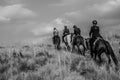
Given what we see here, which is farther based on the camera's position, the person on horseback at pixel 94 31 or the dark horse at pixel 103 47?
the person on horseback at pixel 94 31

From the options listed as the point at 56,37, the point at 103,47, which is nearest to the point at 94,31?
the point at 103,47

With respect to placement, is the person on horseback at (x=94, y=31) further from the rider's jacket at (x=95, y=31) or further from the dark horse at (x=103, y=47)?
the dark horse at (x=103, y=47)

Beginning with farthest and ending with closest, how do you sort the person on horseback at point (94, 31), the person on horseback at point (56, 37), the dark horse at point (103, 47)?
the person on horseback at point (56, 37) → the person on horseback at point (94, 31) → the dark horse at point (103, 47)

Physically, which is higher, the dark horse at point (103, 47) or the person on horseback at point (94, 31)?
the person on horseback at point (94, 31)

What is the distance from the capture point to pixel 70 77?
752 centimetres

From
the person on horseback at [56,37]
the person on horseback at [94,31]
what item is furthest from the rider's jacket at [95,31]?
the person on horseback at [56,37]

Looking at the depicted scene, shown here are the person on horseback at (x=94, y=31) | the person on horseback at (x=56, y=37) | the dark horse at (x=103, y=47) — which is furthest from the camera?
the person on horseback at (x=56, y=37)

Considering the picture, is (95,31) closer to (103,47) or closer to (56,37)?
(103,47)

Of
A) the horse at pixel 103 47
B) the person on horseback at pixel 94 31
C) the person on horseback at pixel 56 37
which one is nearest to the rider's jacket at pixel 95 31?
A: the person on horseback at pixel 94 31

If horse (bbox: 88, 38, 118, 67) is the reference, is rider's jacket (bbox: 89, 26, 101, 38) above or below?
above

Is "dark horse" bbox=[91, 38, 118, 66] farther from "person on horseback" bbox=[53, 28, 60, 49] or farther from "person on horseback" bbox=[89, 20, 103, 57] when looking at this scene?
"person on horseback" bbox=[53, 28, 60, 49]

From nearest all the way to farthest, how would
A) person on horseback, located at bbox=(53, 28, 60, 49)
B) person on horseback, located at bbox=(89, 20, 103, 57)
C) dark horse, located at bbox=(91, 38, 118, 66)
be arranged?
1. dark horse, located at bbox=(91, 38, 118, 66)
2. person on horseback, located at bbox=(89, 20, 103, 57)
3. person on horseback, located at bbox=(53, 28, 60, 49)

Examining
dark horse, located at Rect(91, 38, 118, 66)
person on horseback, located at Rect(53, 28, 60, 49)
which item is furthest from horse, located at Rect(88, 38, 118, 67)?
person on horseback, located at Rect(53, 28, 60, 49)

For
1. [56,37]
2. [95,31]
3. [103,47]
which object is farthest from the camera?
[56,37]
